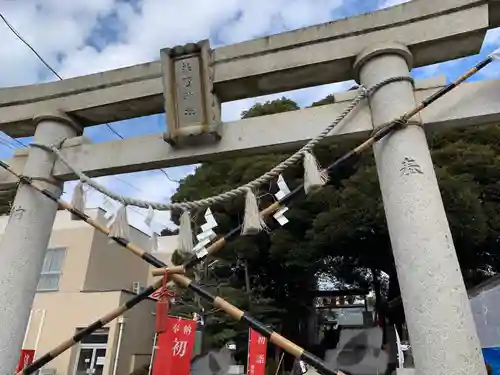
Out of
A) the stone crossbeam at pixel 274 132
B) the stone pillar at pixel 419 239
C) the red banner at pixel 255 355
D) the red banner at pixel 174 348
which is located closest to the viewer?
the stone pillar at pixel 419 239

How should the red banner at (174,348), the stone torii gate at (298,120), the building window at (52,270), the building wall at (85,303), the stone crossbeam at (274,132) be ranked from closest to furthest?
1. the stone torii gate at (298,120)
2. the stone crossbeam at (274,132)
3. the red banner at (174,348)
4. the building wall at (85,303)
5. the building window at (52,270)

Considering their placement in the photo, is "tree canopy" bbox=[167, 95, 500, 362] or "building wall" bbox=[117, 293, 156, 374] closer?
"tree canopy" bbox=[167, 95, 500, 362]

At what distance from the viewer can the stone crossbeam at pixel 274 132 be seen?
247 centimetres

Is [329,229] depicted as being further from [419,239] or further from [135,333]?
[419,239]

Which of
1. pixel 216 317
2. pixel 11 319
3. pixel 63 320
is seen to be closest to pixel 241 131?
pixel 11 319

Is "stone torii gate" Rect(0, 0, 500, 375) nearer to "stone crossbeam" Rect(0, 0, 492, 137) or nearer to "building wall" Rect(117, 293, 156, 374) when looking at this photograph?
"stone crossbeam" Rect(0, 0, 492, 137)

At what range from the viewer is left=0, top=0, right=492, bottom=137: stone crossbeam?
2.59 meters

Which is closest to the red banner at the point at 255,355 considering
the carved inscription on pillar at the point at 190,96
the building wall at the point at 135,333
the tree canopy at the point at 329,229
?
the tree canopy at the point at 329,229

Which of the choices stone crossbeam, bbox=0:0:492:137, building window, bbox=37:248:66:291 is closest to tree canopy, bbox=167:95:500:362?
building window, bbox=37:248:66:291

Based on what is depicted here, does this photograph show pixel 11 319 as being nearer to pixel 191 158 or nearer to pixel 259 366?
pixel 191 158

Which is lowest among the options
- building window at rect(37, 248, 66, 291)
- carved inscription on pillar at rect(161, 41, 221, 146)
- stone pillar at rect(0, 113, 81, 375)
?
stone pillar at rect(0, 113, 81, 375)

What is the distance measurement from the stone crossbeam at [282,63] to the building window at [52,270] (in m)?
8.92

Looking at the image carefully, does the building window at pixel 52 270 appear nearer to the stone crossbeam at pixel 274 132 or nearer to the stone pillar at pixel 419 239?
the stone crossbeam at pixel 274 132

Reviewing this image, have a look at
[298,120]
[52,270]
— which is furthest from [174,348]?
[52,270]
